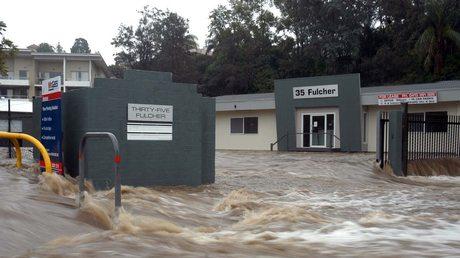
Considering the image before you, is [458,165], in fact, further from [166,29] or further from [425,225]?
[166,29]

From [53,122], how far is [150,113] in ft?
6.48

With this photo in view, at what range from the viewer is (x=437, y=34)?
43375 mm

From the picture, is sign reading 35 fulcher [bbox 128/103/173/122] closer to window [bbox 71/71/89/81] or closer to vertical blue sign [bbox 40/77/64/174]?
vertical blue sign [bbox 40/77/64/174]

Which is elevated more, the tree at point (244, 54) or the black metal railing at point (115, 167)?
the tree at point (244, 54)

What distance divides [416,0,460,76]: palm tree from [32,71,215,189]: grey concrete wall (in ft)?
112

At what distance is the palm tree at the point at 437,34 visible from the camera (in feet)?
139

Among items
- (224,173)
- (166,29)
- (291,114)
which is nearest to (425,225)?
(224,173)

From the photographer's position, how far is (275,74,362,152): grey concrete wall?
2830 cm

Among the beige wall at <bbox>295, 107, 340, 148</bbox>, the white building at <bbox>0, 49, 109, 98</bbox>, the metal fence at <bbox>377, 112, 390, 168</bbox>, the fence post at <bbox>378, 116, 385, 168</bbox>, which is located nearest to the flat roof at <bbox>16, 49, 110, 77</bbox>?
the white building at <bbox>0, 49, 109, 98</bbox>

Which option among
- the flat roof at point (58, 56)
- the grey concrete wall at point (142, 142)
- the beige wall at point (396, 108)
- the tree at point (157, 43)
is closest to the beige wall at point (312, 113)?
the beige wall at point (396, 108)

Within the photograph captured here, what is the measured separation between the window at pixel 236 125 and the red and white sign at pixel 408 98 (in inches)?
346

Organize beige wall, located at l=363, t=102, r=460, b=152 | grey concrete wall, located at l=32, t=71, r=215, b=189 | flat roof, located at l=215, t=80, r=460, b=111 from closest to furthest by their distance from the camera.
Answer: grey concrete wall, located at l=32, t=71, r=215, b=189
flat roof, located at l=215, t=80, r=460, b=111
beige wall, located at l=363, t=102, r=460, b=152

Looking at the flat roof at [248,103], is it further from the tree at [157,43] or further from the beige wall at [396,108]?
the tree at [157,43]

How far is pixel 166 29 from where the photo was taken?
68250 mm
